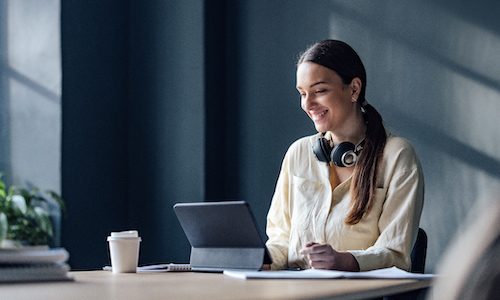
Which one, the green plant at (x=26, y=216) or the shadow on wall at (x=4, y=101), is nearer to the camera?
the green plant at (x=26, y=216)

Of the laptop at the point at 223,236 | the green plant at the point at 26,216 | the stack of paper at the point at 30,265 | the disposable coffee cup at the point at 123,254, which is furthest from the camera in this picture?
the green plant at the point at 26,216

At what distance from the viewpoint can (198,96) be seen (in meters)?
3.52

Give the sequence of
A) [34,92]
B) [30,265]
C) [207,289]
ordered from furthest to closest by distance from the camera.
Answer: [34,92] → [30,265] → [207,289]

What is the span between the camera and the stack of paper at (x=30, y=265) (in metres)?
1.17

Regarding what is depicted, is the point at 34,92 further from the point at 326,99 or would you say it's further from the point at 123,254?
the point at 123,254

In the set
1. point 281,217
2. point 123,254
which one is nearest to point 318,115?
point 281,217

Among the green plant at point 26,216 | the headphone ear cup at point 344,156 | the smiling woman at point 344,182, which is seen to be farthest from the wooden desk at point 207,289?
the green plant at point 26,216

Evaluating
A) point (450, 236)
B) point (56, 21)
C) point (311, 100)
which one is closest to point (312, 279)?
point (311, 100)

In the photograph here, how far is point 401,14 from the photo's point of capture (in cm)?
299

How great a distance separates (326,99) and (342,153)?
236 millimetres

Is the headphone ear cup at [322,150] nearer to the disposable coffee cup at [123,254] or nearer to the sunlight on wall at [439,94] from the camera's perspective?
the disposable coffee cup at [123,254]

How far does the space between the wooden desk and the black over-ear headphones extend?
78 centimetres

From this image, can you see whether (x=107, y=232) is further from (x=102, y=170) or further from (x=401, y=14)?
(x=401, y=14)

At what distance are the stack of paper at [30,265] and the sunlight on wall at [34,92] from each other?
2.31m
